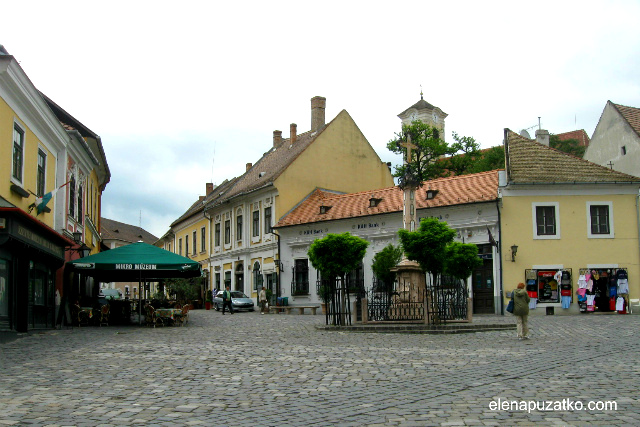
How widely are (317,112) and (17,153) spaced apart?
96.7 ft

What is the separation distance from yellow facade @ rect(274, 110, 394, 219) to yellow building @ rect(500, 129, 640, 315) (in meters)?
14.3

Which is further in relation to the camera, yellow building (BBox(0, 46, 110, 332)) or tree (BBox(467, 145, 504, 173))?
tree (BBox(467, 145, 504, 173))

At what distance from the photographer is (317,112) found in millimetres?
45500

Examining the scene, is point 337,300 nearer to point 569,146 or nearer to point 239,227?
point 239,227

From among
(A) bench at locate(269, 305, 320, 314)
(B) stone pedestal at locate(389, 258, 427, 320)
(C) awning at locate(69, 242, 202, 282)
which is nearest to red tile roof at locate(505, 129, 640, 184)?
(B) stone pedestal at locate(389, 258, 427, 320)

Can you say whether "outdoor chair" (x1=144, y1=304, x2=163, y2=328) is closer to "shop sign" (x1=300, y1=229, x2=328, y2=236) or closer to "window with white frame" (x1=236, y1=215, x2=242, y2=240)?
"shop sign" (x1=300, y1=229, x2=328, y2=236)

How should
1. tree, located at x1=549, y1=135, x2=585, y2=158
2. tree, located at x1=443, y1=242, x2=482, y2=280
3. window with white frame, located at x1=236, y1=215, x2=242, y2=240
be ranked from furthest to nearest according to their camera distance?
tree, located at x1=549, y1=135, x2=585, y2=158, window with white frame, located at x1=236, y1=215, x2=242, y2=240, tree, located at x1=443, y1=242, x2=482, y2=280

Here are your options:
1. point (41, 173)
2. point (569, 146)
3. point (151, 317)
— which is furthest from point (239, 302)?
point (569, 146)

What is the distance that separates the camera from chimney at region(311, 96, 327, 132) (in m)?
45.5

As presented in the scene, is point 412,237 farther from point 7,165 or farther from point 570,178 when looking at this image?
point 570,178

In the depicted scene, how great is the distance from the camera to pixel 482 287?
2981cm

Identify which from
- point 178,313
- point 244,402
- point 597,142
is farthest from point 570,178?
point 244,402

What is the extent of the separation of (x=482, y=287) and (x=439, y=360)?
62.3 feet

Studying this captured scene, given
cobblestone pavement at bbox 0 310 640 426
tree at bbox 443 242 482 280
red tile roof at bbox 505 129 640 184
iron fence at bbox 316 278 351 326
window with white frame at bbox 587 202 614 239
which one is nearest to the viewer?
cobblestone pavement at bbox 0 310 640 426
